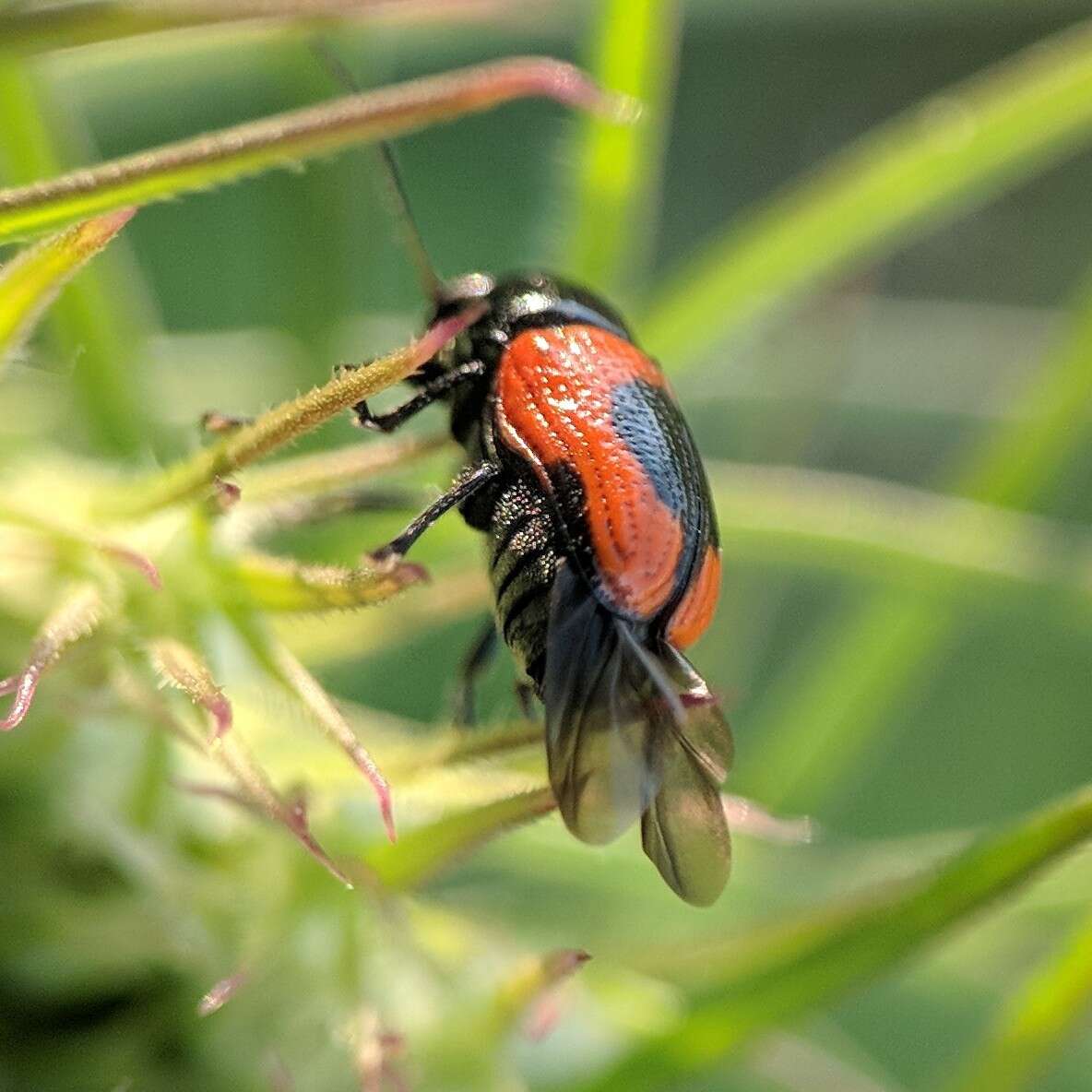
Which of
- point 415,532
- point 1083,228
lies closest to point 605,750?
point 415,532

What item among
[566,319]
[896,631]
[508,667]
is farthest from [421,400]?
[508,667]

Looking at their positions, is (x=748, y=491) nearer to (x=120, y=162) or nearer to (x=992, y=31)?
(x=120, y=162)

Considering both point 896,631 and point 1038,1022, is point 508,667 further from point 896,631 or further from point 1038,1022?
point 1038,1022

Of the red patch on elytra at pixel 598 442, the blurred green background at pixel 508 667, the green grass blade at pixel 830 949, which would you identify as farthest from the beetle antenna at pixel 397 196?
the green grass blade at pixel 830 949

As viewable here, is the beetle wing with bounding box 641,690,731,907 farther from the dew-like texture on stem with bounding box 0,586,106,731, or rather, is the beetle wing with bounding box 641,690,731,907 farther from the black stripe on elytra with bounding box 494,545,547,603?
the dew-like texture on stem with bounding box 0,586,106,731

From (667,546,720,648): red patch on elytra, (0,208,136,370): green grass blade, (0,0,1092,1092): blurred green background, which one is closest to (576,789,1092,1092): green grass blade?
(0,0,1092,1092): blurred green background

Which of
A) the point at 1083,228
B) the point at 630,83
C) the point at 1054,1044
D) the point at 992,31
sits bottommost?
the point at 1083,228
